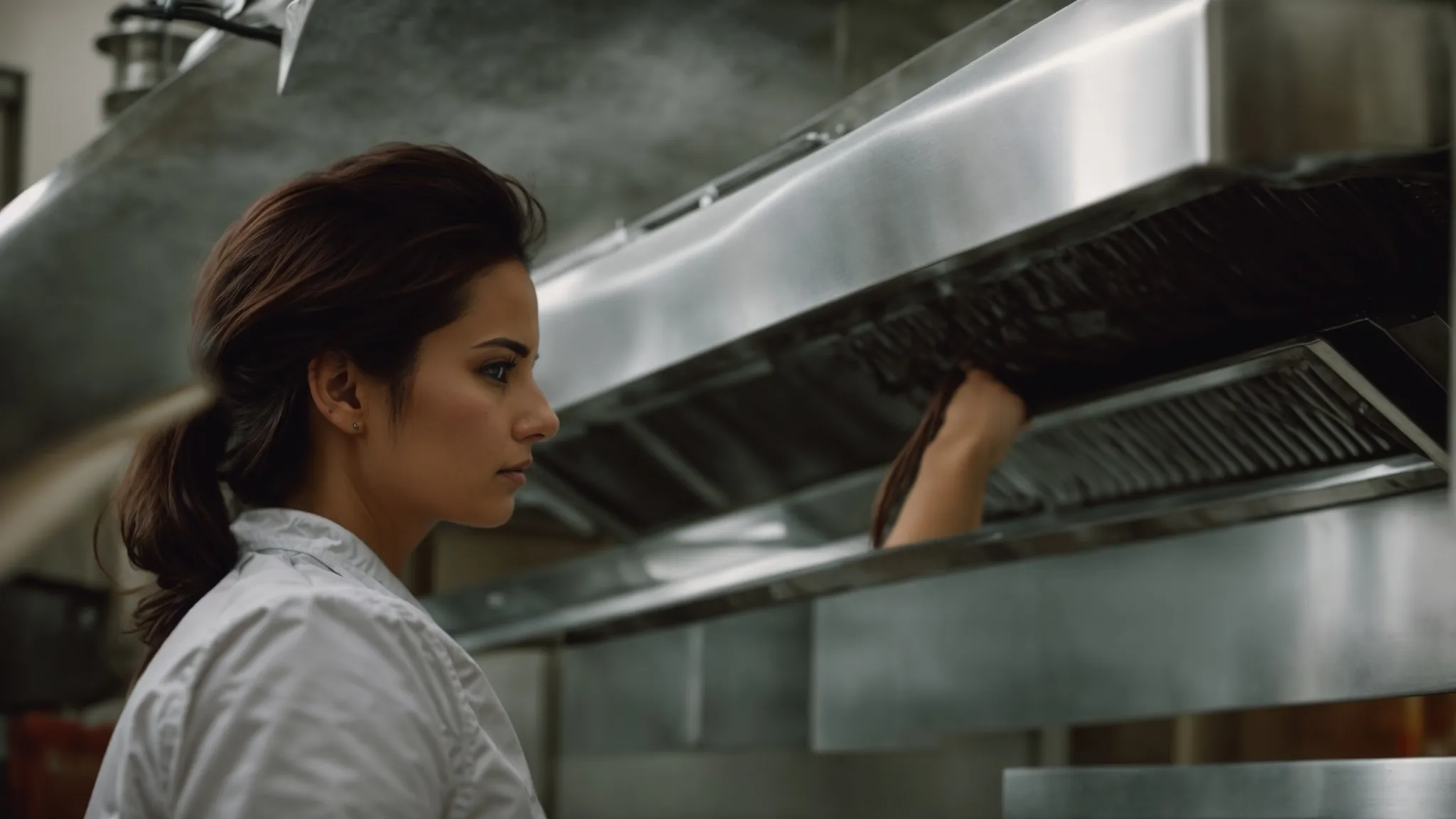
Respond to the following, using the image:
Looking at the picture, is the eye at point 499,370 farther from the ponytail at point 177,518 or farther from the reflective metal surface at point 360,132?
the reflective metal surface at point 360,132

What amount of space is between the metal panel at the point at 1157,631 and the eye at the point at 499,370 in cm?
92

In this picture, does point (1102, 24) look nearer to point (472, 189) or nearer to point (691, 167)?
point (472, 189)

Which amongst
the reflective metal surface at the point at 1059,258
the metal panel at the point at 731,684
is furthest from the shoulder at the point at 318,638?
the metal panel at the point at 731,684

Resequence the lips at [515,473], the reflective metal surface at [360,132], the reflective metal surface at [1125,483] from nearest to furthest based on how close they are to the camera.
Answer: the lips at [515,473]
the reflective metal surface at [1125,483]
the reflective metal surface at [360,132]

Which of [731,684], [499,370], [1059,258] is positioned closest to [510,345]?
[499,370]

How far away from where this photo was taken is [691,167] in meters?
2.14

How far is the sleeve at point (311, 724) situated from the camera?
2.41ft

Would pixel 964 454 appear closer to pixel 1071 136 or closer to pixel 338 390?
pixel 1071 136

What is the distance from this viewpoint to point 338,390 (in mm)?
915

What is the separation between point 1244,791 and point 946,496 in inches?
14.9

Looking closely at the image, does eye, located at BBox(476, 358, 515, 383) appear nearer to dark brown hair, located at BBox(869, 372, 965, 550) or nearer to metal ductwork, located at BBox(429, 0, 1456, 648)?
metal ductwork, located at BBox(429, 0, 1456, 648)

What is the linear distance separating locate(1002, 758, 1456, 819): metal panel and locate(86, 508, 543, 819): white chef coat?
0.67 meters

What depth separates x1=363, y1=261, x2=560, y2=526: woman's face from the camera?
0.92 meters

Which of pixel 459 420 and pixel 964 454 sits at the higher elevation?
pixel 964 454
